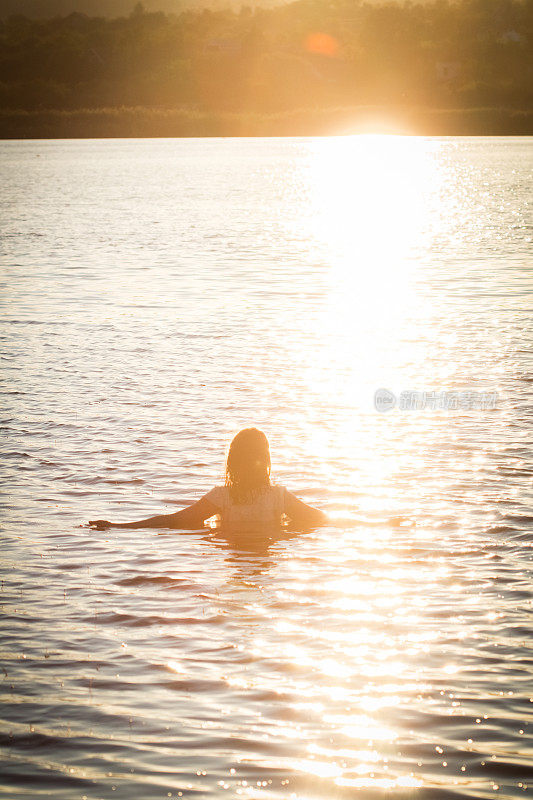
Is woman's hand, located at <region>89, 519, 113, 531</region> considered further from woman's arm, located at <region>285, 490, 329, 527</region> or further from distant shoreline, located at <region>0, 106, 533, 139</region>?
distant shoreline, located at <region>0, 106, 533, 139</region>

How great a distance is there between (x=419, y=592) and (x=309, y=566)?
104cm

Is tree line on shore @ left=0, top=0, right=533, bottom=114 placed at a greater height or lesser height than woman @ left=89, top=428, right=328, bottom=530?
greater

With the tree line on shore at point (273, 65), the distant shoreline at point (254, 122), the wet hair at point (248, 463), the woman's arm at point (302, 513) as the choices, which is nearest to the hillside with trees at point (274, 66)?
the tree line on shore at point (273, 65)

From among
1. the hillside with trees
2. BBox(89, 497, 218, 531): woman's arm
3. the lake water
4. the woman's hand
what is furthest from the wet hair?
the hillside with trees

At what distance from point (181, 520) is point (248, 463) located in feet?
3.41

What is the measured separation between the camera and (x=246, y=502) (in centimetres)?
926

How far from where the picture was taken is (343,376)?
17.3 metres

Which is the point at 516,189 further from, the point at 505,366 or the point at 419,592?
the point at 419,592

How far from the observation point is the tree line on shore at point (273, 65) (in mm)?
161625

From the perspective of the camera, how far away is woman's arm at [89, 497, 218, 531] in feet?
30.6

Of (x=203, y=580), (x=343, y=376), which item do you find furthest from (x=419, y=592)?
(x=343, y=376)

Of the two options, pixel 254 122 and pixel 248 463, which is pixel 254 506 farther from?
pixel 254 122

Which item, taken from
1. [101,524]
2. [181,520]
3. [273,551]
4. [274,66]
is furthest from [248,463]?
[274,66]

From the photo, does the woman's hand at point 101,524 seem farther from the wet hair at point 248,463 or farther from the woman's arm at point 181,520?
the wet hair at point 248,463
